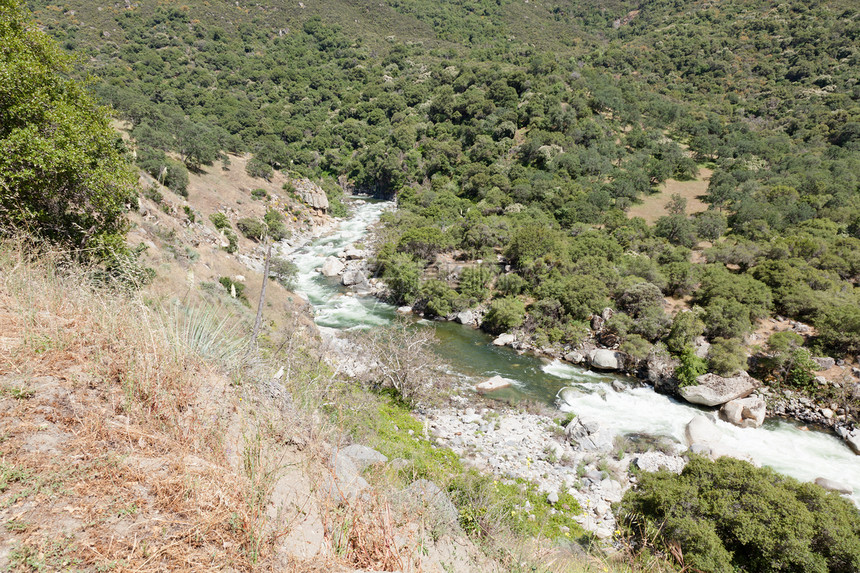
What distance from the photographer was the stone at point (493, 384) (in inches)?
791

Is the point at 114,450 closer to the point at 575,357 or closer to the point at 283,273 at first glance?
the point at 575,357

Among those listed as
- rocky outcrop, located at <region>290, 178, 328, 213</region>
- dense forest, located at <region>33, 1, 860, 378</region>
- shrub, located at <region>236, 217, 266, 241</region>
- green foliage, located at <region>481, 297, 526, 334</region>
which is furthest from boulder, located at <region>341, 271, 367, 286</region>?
rocky outcrop, located at <region>290, 178, 328, 213</region>

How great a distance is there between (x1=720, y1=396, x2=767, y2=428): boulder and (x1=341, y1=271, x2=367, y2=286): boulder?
2704 cm

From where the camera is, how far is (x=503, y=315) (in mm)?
26516

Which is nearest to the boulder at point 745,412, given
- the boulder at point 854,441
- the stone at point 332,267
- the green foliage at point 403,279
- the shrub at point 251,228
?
the boulder at point 854,441

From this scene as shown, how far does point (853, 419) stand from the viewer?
17969 millimetres

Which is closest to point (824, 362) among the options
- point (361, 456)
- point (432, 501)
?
point (432, 501)

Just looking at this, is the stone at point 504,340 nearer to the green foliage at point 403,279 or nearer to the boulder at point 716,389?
the green foliage at point 403,279

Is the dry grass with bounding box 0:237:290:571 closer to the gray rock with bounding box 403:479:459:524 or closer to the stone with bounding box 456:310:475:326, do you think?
the gray rock with bounding box 403:479:459:524

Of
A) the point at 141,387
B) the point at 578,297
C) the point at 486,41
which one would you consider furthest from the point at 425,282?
the point at 486,41

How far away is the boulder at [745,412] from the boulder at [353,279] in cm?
2704

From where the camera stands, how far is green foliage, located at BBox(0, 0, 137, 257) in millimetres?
7031

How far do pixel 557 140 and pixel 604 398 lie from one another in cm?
4940

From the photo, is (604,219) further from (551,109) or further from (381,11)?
(381,11)
